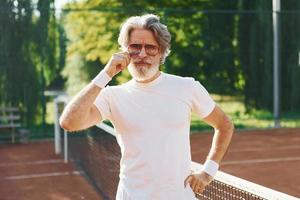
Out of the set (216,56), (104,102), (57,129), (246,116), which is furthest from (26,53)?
(104,102)

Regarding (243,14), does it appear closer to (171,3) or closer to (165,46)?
(171,3)

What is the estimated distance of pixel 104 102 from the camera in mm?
2588

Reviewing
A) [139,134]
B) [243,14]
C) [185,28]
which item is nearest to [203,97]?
[139,134]

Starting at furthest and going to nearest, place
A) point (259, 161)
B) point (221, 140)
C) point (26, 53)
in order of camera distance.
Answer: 1. point (26, 53)
2. point (259, 161)
3. point (221, 140)

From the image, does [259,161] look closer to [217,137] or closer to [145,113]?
[217,137]

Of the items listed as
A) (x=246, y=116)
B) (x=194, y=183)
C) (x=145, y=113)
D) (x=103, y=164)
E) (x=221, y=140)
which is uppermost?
(x=145, y=113)

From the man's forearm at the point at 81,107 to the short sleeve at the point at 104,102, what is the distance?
0.24 feet

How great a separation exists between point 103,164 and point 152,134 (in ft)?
15.9

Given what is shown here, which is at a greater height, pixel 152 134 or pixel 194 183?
pixel 152 134

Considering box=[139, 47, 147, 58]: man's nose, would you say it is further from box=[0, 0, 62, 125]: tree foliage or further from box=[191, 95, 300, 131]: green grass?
box=[191, 95, 300, 131]: green grass

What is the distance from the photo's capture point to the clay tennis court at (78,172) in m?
8.09

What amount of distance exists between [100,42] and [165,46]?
572 inches

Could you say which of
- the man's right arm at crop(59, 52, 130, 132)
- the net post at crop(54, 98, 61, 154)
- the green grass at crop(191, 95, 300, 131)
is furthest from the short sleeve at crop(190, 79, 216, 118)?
the green grass at crop(191, 95, 300, 131)

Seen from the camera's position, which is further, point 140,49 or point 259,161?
point 259,161
